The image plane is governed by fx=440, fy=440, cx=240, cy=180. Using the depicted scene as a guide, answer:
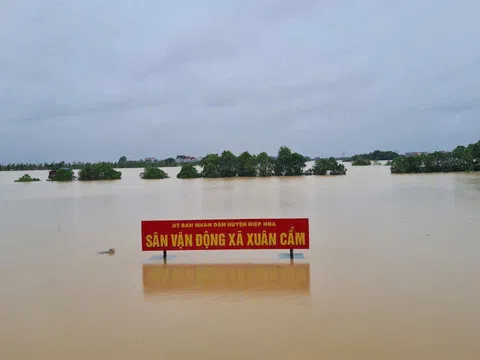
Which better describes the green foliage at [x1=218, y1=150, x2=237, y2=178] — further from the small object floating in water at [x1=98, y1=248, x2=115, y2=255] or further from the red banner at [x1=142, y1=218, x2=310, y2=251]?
the red banner at [x1=142, y1=218, x2=310, y2=251]

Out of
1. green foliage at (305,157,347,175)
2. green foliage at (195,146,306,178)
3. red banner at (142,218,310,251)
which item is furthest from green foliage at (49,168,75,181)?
red banner at (142,218,310,251)

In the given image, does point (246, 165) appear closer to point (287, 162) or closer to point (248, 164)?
point (248, 164)

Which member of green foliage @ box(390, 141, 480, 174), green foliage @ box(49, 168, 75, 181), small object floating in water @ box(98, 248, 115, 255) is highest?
green foliage @ box(390, 141, 480, 174)

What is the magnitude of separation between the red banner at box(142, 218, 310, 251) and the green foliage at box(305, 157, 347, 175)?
56.1 metres

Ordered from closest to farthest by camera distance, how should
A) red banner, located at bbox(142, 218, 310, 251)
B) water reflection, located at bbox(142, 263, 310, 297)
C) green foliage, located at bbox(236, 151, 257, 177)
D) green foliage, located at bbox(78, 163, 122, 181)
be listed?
water reflection, located at bbox(142, 263, 310, 297)
red banner, located at bbox(142, 218, 310, 251)
green foliage, located at bbox(78, 163, 122, 181)
green foliage, located at bbox(236, 151, 257, 177)

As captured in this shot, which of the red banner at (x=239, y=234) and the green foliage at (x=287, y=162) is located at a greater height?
the green foliage at (x=287, y=162)

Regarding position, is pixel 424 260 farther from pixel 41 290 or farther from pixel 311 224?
pixel 41 290

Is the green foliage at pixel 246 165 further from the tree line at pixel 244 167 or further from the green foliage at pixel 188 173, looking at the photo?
the green foliage at pixel 188 173

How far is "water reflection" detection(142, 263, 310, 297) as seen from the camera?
9.19 meters

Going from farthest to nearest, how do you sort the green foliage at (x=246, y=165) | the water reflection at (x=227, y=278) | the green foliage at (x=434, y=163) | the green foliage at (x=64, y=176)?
the green foliage at (x=246, y=165) < the green foliage at (x=434, y=163) < the green foliage at (x=64, y=176) < the water reflection at (x=227, y=278)

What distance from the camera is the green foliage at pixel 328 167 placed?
6625 cm

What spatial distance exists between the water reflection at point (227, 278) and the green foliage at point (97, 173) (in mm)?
54510

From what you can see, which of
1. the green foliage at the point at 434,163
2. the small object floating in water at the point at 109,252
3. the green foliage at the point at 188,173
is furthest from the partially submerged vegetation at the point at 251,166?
the small object floating in water at the point at 109,252

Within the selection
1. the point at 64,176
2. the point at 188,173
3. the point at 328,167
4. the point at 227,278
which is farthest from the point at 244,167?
the point at 227,278
